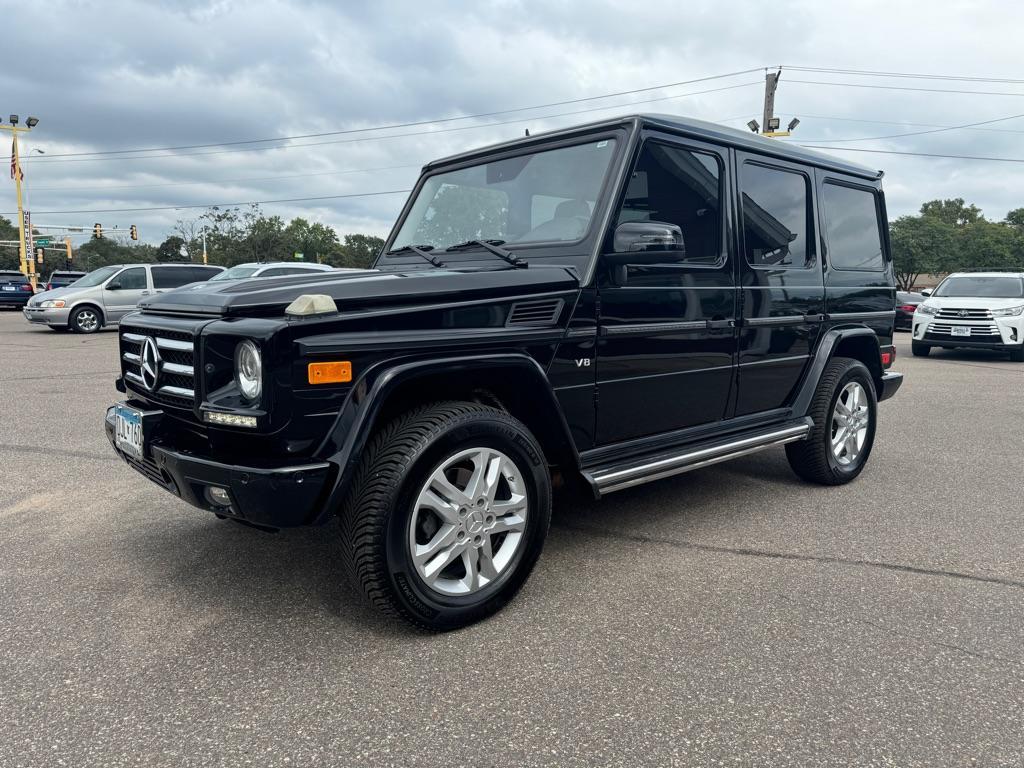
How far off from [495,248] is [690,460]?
1410 millimetres

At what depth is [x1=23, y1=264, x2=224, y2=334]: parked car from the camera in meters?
16.5

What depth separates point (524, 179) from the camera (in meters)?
3.80

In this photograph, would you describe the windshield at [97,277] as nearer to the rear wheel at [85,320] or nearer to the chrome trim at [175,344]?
the rear wheel at [85,320]

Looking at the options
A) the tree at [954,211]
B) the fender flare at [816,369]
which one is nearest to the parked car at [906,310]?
the fender flare at [816,369]

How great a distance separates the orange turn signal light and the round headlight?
172 millimetres

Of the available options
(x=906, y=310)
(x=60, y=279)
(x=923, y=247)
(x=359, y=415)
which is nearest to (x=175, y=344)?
(x=359, y=415)

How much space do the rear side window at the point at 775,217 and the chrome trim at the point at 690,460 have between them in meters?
0.97

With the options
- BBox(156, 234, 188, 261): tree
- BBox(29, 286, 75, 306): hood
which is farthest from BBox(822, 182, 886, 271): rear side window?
BBox(156, 234, 188, 261): tree

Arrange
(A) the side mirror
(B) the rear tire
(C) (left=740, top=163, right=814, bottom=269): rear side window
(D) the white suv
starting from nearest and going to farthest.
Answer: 1. (A) the side mirror
2. (C) (left=740, top=163, right=814, bottom=269): rear side window
3. (B) the rear tire
4. (D) the white suv

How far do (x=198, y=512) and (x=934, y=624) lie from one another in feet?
12.1

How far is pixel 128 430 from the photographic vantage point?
3.06 metres

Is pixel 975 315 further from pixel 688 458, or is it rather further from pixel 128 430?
pixel 128 430

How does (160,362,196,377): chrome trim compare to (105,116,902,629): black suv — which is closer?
(105,116,902,629): black suv

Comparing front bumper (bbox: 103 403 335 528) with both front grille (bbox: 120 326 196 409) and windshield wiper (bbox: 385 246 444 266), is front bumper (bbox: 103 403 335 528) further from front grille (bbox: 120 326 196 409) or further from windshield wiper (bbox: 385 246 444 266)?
windshield wiper (bbox: 385 246 444 266)
